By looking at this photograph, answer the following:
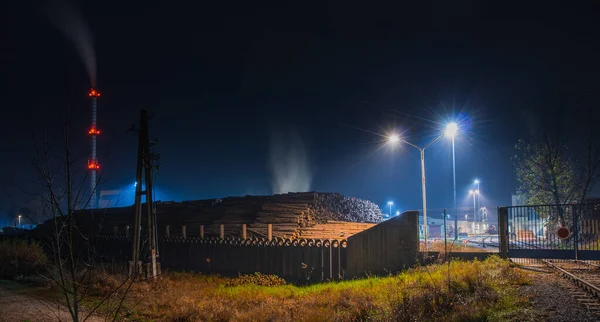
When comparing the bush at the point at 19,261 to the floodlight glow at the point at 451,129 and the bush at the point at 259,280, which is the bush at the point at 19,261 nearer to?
the bush at the point at 259,280

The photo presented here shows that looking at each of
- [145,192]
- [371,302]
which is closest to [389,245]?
[371,302]

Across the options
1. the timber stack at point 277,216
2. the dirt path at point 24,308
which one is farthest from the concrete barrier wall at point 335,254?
the dirt path at point 24,308

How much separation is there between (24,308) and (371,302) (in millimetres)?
8895

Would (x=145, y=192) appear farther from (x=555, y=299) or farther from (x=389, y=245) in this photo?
(x=555, y=299)

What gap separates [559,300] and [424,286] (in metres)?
2.83

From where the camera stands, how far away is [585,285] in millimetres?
10000

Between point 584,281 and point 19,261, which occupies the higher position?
point 584,281

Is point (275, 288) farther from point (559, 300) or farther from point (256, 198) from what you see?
point (256, 198)

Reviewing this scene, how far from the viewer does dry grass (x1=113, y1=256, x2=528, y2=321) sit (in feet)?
26.9

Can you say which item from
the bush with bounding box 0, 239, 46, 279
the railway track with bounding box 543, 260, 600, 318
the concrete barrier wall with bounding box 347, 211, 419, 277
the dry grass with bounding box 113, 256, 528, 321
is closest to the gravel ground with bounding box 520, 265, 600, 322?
the railway track with bounding box 543, 260, 600, 318

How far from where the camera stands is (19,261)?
1933 cm

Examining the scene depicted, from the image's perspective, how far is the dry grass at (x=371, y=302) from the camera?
8.19m

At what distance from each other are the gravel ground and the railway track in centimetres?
12

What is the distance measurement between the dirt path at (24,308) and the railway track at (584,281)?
1044cm
